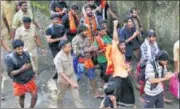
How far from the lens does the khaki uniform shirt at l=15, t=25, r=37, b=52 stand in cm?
977

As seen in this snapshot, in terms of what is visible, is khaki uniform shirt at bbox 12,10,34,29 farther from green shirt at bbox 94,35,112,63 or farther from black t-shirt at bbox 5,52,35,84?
black t-shirt at bbox 5,52,35,84

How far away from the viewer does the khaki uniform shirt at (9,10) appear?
1142 centimetres

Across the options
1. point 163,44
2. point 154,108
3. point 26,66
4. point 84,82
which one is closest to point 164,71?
point 154,108

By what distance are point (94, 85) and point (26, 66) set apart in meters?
2.00

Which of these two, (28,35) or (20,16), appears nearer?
(28,35)

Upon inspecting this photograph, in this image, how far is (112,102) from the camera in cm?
781

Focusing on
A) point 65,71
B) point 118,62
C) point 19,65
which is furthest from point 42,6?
point 19,65

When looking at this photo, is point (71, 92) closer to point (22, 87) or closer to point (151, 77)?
point (22, 87)

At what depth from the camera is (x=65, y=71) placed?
349 inches

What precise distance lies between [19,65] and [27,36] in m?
1.36

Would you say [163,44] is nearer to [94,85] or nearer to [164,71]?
[94,85]

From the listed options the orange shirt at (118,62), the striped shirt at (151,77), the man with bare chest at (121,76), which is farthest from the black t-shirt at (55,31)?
the striped shirt at (151,77)

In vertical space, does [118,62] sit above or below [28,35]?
below

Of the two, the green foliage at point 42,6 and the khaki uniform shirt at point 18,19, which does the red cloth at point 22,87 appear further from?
the green foliage at point 42,6
